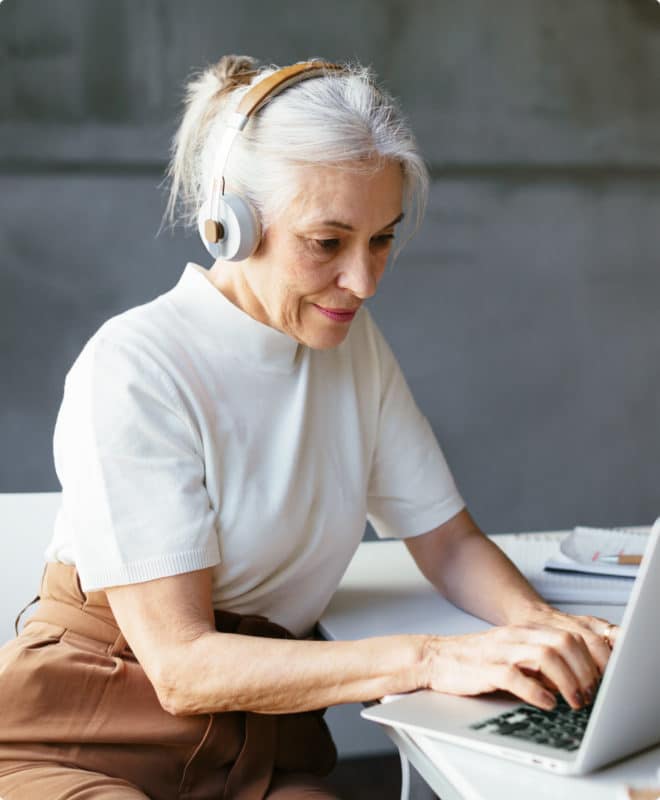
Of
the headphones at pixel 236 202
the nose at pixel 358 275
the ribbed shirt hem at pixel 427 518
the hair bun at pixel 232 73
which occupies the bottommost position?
the ribbed shirt hem at pixel 427 518

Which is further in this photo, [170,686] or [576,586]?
[576,586]

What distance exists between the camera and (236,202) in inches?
53.4

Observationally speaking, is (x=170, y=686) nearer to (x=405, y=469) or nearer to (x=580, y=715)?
(x=580, y=715)

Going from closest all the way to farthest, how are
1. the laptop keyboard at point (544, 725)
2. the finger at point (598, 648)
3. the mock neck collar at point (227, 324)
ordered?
1. the laptop keyboard at point (544, 725)
2. the finger at point (598, 648)
3. the mock neck collar at point (227, 324)

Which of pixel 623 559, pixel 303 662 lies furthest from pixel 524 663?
pixel 623 559

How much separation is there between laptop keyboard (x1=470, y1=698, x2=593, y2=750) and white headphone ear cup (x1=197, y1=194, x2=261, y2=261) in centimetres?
66

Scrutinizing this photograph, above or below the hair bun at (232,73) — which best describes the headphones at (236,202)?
below

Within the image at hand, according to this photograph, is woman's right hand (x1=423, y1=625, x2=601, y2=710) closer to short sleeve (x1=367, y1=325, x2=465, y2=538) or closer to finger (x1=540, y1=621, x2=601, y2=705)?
finger (x1=540, y1=621, x2=601, y2=705)

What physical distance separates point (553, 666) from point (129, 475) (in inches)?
21.0

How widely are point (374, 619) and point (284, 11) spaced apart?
93.7 inches

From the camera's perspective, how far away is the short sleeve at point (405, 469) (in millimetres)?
1651

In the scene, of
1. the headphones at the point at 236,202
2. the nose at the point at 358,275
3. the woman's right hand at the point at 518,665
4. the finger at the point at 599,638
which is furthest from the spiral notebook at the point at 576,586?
the headphones at the point at 236,202

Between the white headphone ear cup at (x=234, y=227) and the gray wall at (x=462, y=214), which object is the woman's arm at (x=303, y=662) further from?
the gray wall at (x=462, y=214)

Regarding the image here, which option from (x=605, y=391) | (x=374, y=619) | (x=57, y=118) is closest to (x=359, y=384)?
(x=374, y=619)
